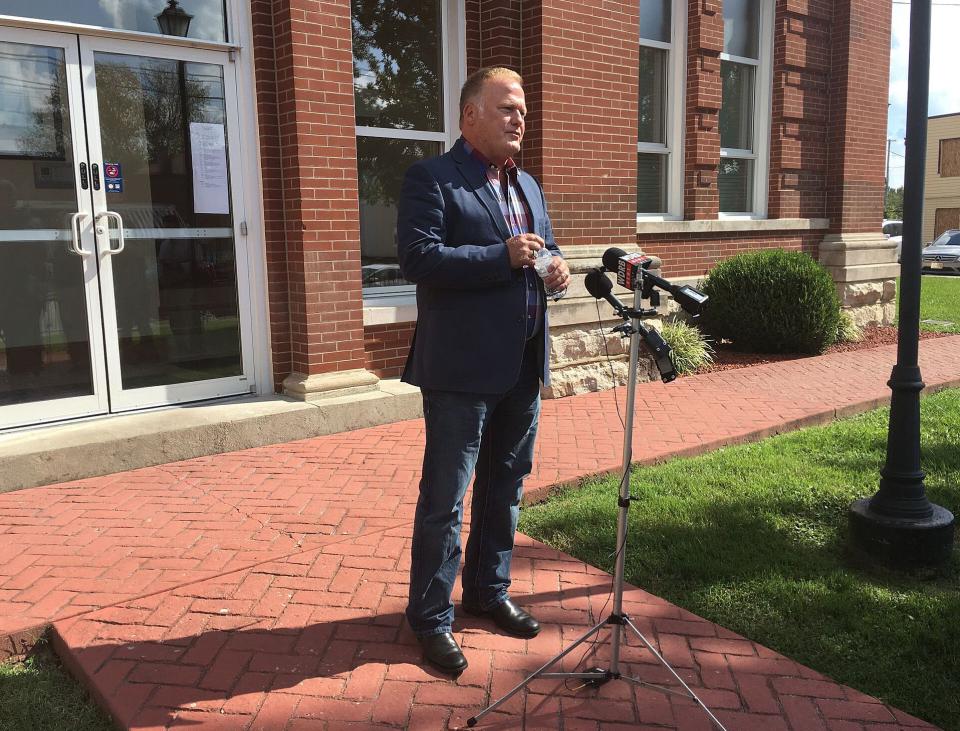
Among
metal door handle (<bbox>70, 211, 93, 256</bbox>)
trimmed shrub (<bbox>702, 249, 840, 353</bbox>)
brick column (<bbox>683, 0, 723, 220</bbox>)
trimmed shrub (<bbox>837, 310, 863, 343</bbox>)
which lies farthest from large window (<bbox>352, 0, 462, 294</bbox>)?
trimmed shrub (<bbox>837, 310, 863, 343</bbox>)

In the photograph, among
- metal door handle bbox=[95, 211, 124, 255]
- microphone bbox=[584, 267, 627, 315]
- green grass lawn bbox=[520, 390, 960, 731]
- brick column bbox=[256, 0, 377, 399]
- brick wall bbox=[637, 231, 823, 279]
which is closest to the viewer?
microphone bbox=[584, 267, 627, 315]

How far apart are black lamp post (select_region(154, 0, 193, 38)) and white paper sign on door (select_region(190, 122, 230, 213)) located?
2.09 ft

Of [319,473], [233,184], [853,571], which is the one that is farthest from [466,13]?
[853,571]

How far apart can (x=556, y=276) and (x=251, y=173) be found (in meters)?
4.16

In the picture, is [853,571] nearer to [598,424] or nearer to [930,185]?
[598,424]

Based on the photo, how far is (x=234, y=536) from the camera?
14.3ft

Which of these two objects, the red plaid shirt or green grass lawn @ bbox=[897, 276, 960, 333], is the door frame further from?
green grass lawn @ bbox=[897, 276, 960, 333]

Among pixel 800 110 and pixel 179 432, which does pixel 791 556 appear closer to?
pixel 179 432

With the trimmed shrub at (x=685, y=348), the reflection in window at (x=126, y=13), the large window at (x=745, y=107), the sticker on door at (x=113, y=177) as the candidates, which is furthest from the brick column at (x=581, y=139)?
the sticker on door at (x=113, y=177)

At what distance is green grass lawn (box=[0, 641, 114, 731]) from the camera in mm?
2883

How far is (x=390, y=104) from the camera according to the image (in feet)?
24.3

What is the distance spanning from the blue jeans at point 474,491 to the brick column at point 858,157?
9.66 m

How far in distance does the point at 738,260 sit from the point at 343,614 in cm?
763

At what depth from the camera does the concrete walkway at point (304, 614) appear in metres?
2.86
